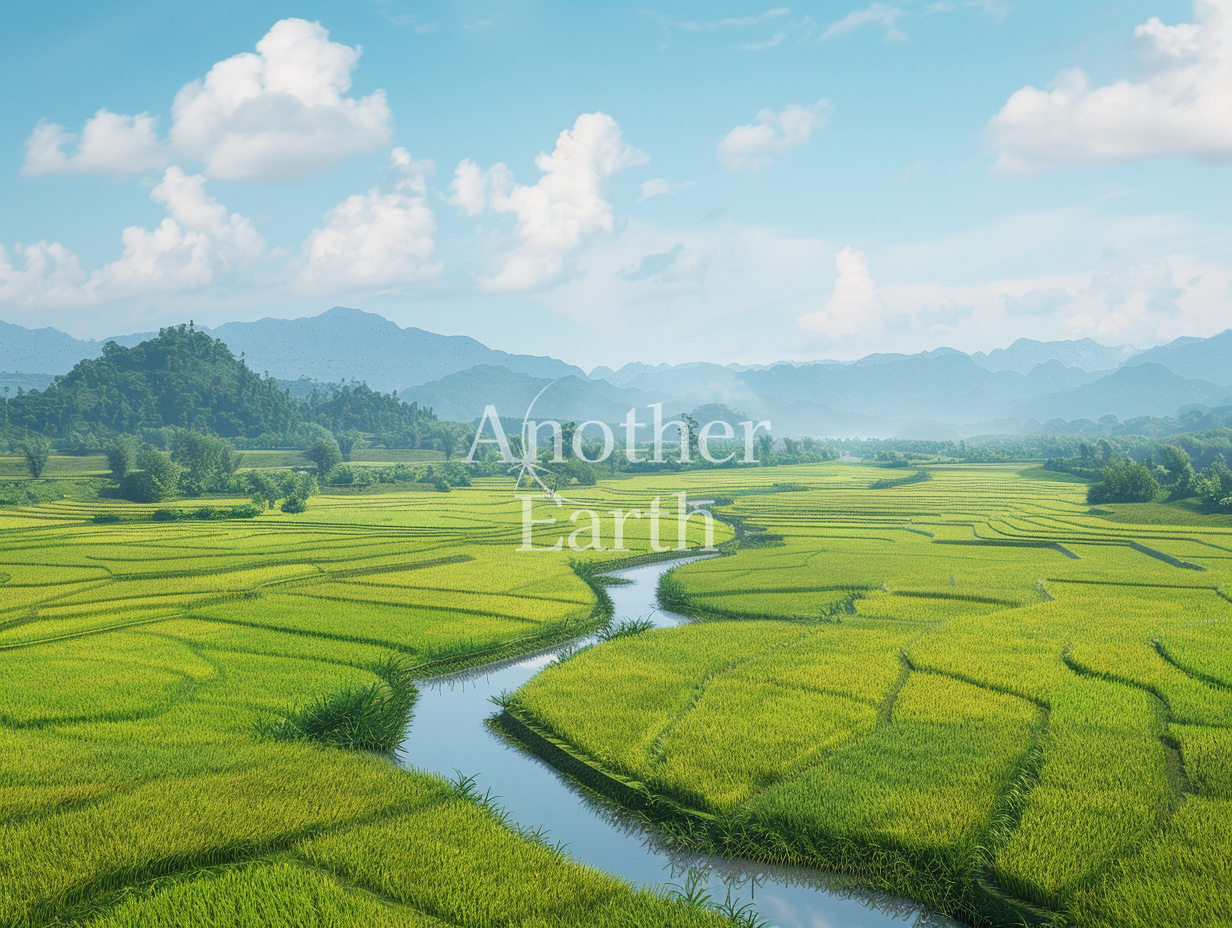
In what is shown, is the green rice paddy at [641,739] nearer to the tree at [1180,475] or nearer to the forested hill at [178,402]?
the tree at [1180,475]

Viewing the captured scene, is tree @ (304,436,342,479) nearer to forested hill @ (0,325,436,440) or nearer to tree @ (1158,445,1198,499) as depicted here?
forested hill @ (0,325,436,440)

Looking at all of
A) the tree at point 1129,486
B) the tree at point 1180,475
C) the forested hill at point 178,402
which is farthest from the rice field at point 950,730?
the forested hill at point 178,402

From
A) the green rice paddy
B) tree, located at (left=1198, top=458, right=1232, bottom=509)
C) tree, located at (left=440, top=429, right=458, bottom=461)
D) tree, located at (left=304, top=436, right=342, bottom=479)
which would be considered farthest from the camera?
tree, located at (left=440, top=429, right=458, bottom=461)

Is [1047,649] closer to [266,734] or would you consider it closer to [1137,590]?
[1137,590]

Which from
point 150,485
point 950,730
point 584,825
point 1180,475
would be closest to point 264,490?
point 150,485

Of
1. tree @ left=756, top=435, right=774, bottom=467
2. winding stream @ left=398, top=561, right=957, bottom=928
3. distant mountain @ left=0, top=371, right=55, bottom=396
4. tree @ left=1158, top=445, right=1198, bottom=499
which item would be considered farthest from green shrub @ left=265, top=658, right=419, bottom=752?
distant mountain @ left=0, top=371, right=55, bottom=396

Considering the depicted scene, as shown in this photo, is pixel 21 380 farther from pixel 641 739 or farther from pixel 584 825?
pixel 584 825
